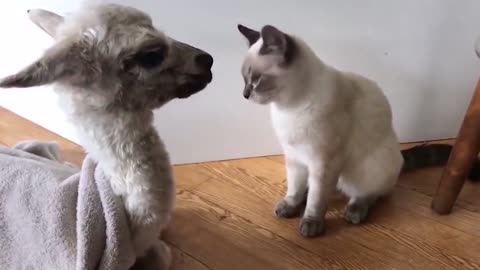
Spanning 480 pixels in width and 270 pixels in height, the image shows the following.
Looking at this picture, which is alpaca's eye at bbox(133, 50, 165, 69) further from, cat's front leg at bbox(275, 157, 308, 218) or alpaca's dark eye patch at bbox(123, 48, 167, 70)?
cat's front leg at bbox(275, 157, 308, 218)

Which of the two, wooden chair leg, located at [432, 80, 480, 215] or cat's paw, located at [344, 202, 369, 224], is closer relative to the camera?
wooden chair leg, located at [432, 80, 480, 215]

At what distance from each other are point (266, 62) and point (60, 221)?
0.52m

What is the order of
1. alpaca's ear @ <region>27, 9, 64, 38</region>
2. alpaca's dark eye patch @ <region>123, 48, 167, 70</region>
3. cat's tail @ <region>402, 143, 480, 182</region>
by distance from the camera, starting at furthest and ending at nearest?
1. cat's tail @ <region>402, 143, 480, 182</region>
2. alpaca's ear @ <region>27, 9, 64, 38</region>
3. alpaca's dark eye patch @ <region>123, 48, 167, 70</region>

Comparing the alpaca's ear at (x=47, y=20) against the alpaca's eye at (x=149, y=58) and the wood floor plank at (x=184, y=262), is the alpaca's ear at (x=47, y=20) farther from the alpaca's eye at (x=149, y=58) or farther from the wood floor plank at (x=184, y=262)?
the wood floor plank at (x=184, y=262)

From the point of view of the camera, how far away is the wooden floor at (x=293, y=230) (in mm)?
1186

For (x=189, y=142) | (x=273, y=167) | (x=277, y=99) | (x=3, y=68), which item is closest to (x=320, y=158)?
(x=277, y=99)

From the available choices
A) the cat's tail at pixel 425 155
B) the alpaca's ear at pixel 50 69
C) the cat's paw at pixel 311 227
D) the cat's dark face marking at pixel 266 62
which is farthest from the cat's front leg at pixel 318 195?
the alpaca's ear at pixel 50 69

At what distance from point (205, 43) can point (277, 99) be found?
0.95 feet

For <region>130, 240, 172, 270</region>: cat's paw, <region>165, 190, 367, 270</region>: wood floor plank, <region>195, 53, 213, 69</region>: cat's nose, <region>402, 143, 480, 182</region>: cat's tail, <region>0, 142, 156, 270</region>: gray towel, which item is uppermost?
<region>195, 53, 213, 69</region>: cat's nose

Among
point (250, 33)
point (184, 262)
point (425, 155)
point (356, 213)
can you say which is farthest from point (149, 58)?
point (425, 155)

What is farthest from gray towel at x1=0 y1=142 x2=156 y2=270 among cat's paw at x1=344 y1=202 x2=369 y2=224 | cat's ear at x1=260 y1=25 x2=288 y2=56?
cat's paw at x1=344 y1=202 x2=369 y2=224

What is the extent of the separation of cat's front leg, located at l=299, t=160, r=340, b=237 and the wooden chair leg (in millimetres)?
275

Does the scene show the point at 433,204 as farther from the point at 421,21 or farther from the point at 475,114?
the point at 421,21

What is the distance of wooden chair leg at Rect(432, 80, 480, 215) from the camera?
1.15 meters
